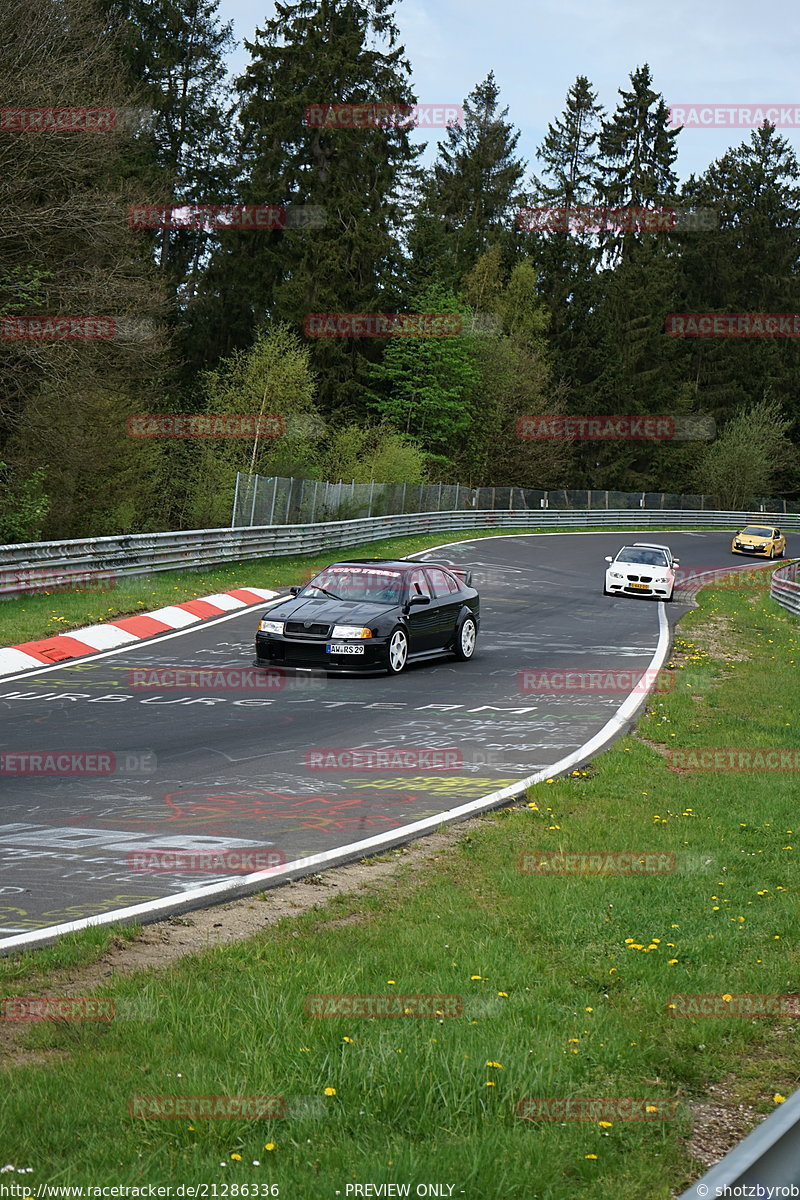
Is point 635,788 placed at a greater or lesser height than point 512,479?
lesser

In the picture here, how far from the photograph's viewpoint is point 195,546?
27.0 m

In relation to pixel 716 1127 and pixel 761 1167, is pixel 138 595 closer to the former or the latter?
pixel 716 1127

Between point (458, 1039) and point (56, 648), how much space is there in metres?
13.3

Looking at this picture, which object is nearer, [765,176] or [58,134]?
[58,134]

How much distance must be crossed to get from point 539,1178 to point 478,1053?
0.89 m

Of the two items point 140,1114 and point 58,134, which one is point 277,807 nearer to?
point 140,1114

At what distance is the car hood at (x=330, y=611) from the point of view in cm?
1655

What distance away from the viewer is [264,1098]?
163 inches

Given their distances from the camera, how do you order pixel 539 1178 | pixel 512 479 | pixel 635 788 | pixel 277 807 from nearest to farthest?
pixel 539 1178 < pixel 277 807 < pixel 635 788 < pixel 512 479

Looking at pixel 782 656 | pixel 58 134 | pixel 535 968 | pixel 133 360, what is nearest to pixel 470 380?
pixel 133 360

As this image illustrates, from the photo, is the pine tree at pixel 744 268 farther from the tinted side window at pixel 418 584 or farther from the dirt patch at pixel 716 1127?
the dirt patch at pixel 716 1127

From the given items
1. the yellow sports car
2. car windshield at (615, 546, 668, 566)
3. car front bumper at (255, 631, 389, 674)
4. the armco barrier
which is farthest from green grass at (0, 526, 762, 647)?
the yellow sports car

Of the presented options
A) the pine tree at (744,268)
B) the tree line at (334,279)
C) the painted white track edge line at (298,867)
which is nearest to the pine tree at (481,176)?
the tree line at (334,279)

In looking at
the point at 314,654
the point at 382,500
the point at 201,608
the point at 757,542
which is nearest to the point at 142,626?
the point at 201,608
